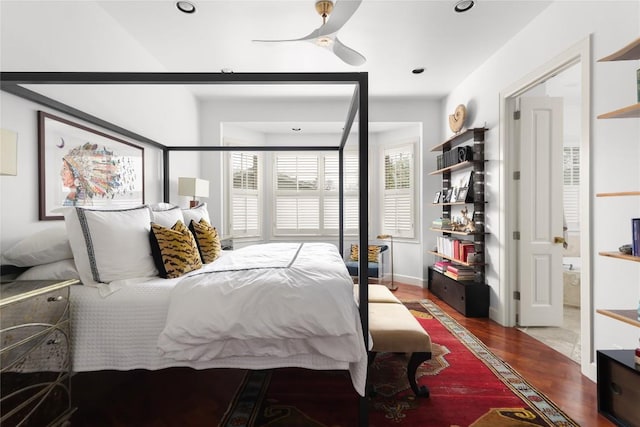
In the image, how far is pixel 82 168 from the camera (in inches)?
95.9

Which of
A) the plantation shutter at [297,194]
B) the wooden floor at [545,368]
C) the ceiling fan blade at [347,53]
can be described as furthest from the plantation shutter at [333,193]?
the ceiling fan blade at [347,53]

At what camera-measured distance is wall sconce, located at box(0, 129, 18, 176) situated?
1.36 meters

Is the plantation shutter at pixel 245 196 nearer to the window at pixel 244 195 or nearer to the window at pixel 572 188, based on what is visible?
the window at pixel 244 195

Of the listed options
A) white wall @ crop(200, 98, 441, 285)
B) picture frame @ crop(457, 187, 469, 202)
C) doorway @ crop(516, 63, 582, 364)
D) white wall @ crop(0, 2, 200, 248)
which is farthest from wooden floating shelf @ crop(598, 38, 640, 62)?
white wall @ crop(0, 2, 200, 248)

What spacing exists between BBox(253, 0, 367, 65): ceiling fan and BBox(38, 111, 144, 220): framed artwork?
5.27 ft

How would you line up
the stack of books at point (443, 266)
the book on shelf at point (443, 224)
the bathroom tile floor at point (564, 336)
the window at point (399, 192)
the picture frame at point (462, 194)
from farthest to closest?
the window at point (399, 192)
the book on shelf at point (443, 224)
the stack of books at point (443, 266)
the picture frame at point (462, 194)
the bathroom tile floor at point (564, 336)

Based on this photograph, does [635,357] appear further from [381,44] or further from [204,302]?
[381,44]

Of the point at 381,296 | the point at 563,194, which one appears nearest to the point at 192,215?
the point at 381,296

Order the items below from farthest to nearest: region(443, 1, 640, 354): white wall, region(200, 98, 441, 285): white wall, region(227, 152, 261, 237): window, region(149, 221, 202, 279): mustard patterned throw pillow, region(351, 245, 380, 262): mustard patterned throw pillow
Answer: region(227, 152, 261, 237): window
region(351, 245, 380, 262): mustard patterned throw pillow
region(200, 98, 441, 285): white wall
region(149, 221, 202, 279): mustard patterned throw pillow
region(443, 1, 640, 354): white wall

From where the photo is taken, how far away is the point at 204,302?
1.62m

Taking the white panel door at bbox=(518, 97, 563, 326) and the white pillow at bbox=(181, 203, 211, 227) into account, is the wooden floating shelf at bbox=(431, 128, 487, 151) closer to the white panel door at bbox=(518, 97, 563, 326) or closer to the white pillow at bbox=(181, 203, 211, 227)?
the white panel door at bbox=(518, 97, 563, 326)

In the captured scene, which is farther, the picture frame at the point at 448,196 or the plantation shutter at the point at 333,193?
the plantation shutter at the point at 333,193

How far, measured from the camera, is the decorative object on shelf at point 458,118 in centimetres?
393

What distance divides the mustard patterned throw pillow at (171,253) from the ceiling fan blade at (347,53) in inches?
73.9
